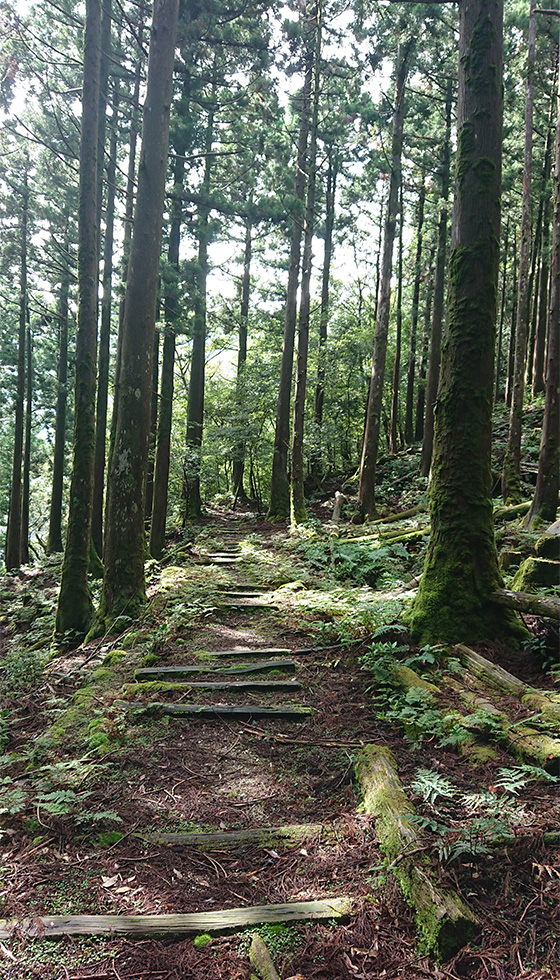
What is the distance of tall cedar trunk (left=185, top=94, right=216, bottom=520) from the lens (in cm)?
1380

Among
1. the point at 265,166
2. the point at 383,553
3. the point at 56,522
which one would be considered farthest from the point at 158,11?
the point at 56,522

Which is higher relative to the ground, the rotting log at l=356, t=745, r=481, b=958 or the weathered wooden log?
the rotting log at l=356, t=745, r=481, b=958

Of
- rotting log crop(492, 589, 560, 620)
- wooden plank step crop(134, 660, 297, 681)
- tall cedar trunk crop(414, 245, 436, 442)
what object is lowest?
wooden plank step crop(134, 660, 297, 681)

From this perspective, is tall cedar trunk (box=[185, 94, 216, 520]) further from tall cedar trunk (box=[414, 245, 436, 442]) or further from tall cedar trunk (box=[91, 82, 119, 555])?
tall cedar trunk (box=[414, 245, 436, 442])

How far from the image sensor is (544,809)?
2494 mm

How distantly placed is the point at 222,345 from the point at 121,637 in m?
19.6

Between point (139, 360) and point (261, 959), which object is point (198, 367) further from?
point (261, 959)

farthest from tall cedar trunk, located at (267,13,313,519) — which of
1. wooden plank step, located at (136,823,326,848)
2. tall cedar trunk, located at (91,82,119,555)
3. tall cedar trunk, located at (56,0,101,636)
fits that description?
wooden plank step, located at (136,823,326,848)

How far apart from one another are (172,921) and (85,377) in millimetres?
7765

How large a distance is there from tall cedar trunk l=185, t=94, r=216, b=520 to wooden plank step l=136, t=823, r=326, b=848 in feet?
40.9

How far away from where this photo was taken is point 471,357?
5223 mm

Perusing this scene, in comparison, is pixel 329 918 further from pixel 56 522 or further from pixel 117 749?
pixel 56 522

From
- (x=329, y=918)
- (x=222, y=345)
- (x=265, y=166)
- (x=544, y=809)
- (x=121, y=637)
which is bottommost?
(x=121, y=637)

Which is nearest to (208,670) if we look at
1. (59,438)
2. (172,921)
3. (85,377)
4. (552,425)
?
(172,921)
